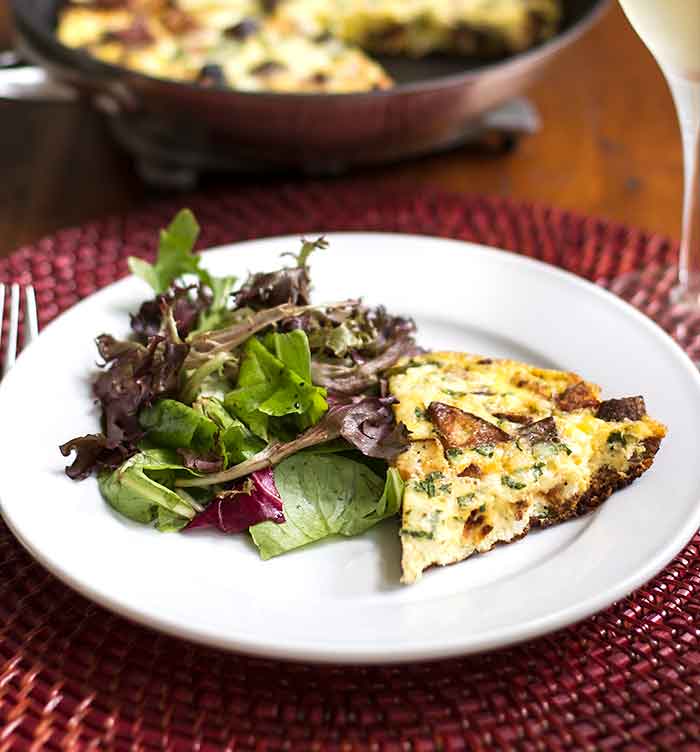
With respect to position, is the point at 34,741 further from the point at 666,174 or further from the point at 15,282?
the point at 666,174

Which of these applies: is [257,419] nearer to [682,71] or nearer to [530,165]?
[682,71]

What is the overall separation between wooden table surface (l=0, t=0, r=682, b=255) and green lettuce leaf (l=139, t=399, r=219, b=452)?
1435 mm

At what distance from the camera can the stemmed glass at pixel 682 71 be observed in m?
2.13

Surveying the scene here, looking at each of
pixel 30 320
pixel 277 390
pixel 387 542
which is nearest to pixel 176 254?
pixel 30 320

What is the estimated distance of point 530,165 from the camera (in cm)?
363

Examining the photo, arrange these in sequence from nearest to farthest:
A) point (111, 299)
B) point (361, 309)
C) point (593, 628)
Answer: point (593, 628) < point (361, 309) < point (111, 299)

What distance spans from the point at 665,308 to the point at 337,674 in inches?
53.4

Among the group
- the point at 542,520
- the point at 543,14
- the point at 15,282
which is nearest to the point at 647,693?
the point at 542,520

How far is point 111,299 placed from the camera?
2242 millimetres

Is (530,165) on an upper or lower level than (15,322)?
lower

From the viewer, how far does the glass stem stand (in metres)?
2.40

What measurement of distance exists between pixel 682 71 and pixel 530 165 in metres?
1.30

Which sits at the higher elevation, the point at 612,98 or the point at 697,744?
the point at 697,744

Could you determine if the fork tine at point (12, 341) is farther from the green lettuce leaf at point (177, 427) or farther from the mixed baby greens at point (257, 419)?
the green lettuce leaf at point (177, 427)
